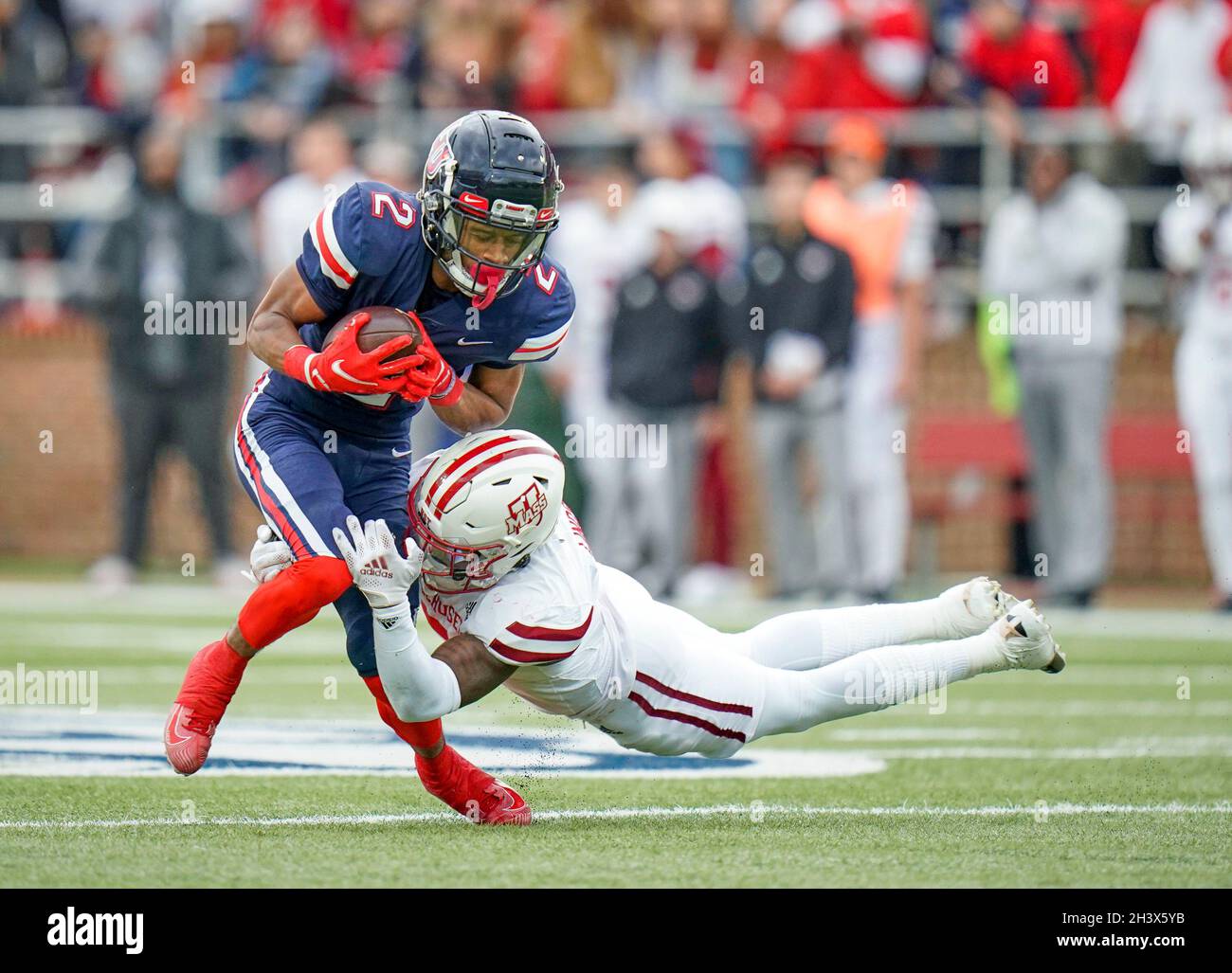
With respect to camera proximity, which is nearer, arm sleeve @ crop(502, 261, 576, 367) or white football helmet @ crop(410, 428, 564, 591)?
white football helmet @ crop(410, 428, 564, 591)

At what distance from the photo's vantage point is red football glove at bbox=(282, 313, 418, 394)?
432cm

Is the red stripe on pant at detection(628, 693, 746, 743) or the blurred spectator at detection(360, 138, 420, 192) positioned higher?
the blurred spectator at detection(360, 138, 420, 192)

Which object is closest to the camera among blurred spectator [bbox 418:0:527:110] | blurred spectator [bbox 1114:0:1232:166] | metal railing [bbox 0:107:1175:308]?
blurred spectator [bbox 1114:0:1232:166]

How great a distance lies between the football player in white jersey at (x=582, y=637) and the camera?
4320mm

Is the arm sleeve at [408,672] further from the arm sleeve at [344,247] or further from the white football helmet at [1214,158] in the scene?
the white football helmet at [1214,158]

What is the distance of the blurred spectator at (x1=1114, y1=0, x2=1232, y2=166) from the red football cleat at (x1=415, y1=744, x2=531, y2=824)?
769 centimetres

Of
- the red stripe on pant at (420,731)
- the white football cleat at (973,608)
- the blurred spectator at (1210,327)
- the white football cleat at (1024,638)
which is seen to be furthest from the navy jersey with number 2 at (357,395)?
the blurred spectator at (1210,327)

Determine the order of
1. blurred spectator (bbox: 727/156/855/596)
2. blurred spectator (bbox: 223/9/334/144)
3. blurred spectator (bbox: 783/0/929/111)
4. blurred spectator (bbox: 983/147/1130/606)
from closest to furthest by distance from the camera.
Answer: blurred spectator (bbox: 983/147/1130/606)
blurred spectator (bbox: 727/156/855/596)
blurred spectator (bbox: 783/0/929/111)
blurred spectator (bbox: 223/9/334/144)

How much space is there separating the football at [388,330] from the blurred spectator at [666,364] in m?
5.96

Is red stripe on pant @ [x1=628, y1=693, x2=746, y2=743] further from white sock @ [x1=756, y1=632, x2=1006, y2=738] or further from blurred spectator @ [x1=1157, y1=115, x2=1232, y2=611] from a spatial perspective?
blurred spectator @ [x1=1157, y1=115, x2=1232, y2=611]

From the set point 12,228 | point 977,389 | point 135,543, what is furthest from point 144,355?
point 977,389

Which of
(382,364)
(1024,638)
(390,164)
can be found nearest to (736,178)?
(390,164)

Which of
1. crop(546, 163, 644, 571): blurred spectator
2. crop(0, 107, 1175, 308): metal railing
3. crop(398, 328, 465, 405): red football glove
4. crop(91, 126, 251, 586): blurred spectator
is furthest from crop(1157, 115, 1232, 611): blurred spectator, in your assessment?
crop(398, 328, 465, 405): red football glove
